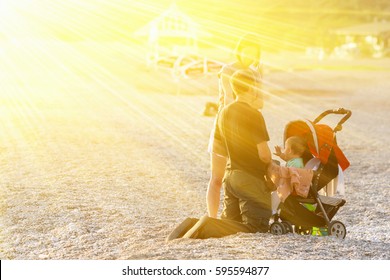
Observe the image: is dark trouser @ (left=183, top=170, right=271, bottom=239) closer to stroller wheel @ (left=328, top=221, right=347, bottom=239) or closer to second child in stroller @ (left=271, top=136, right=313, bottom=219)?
second child in stroller @ (left=271, top=136, right=313, bottom=219)

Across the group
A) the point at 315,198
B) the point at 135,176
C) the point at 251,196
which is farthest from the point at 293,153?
the point at 135,176

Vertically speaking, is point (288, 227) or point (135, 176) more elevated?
point (288, 227)

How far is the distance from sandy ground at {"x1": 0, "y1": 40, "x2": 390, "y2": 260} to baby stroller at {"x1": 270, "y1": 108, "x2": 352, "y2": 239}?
207mm

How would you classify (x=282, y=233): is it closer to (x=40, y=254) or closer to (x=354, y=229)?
(x=354, y=229)

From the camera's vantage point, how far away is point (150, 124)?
12.6m

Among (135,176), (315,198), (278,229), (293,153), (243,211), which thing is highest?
(293,153)

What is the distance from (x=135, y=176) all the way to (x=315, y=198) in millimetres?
3174

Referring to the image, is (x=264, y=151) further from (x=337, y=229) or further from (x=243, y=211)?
Result: (x=337, y=229)

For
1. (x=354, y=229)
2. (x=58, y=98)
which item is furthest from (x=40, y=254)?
(x=58, y=98)

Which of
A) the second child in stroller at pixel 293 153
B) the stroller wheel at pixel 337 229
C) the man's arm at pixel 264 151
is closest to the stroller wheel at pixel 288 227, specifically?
the second child in stroller at pixel 293 153

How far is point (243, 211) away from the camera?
4.95 metres

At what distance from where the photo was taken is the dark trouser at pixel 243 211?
4867 mm

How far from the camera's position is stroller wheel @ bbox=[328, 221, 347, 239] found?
506 centimetres

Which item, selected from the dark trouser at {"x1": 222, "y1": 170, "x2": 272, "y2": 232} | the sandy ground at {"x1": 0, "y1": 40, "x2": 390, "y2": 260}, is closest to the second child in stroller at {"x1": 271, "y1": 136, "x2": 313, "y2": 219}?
the dark trouser at {"x1": 222, "y1": 170, "x2": 272, "y2": 232}
